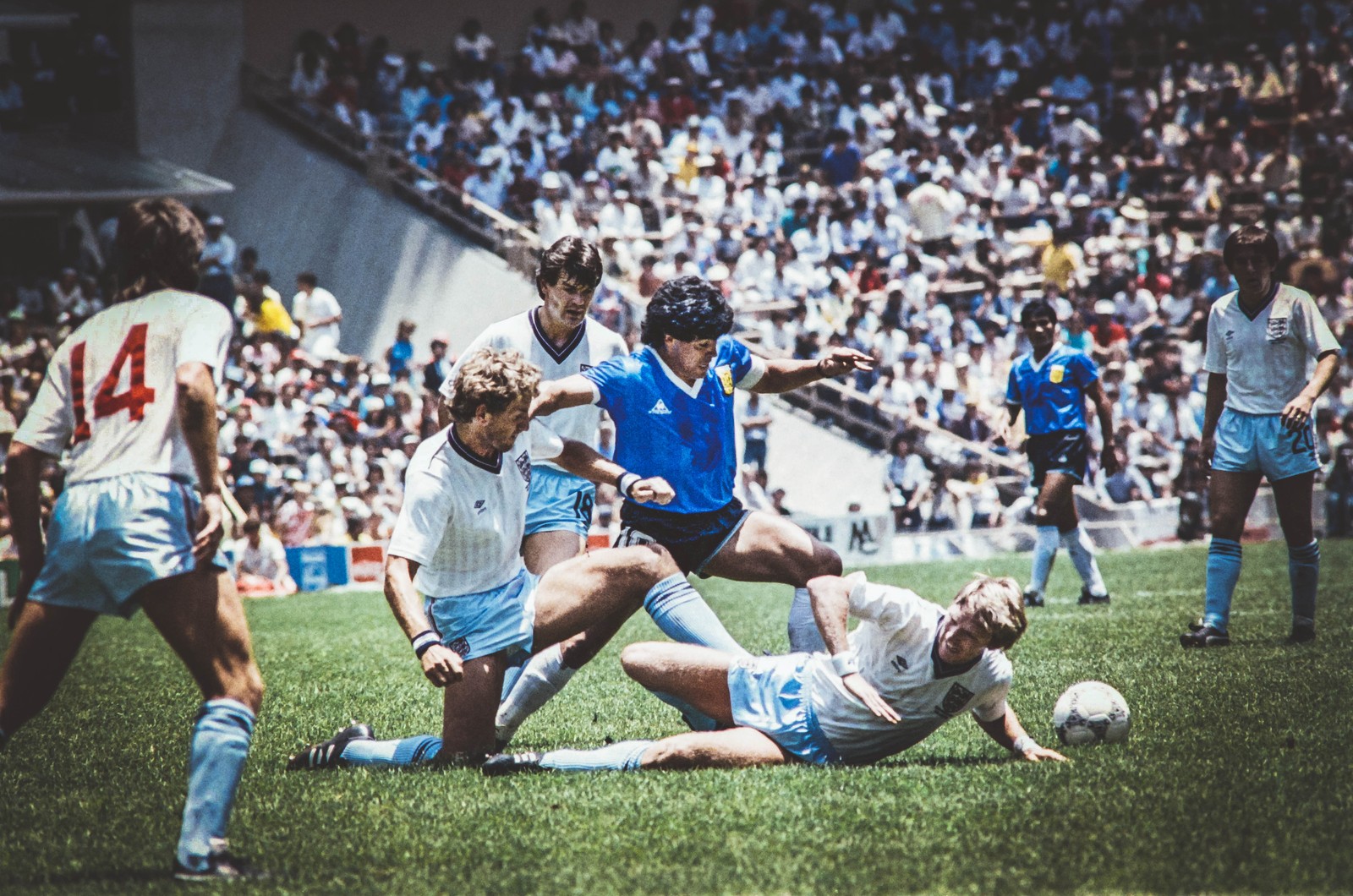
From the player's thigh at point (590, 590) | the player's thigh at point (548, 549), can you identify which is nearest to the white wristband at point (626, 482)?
the player's thigh at point (590, 590)

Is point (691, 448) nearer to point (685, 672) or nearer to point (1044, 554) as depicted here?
point (685, 672)

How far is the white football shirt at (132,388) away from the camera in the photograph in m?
4.24

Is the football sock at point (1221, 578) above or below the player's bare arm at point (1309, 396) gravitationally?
below

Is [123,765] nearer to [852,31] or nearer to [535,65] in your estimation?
[535,65]

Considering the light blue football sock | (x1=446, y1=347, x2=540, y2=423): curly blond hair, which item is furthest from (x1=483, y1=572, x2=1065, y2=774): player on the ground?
the light blue football sock

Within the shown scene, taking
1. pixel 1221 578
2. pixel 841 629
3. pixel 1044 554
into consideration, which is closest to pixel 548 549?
pixel 841 629

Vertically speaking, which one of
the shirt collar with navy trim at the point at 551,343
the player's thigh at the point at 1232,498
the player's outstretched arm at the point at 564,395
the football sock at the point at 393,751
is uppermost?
the shirt collar with navy trim at the point at 551,343

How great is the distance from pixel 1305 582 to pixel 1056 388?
3645mm

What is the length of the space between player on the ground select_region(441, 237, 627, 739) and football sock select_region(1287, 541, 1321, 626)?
430 centimetres

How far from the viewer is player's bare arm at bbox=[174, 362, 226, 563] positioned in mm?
4102

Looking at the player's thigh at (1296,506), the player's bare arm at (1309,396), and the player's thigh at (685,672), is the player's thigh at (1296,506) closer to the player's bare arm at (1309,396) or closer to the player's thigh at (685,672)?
the player's bare arm at (1309,396)

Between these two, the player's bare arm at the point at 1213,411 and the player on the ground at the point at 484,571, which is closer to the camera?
the player on the ground at the point at 484,571

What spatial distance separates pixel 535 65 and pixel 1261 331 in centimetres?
1860

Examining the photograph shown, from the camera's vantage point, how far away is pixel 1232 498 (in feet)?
28.6
